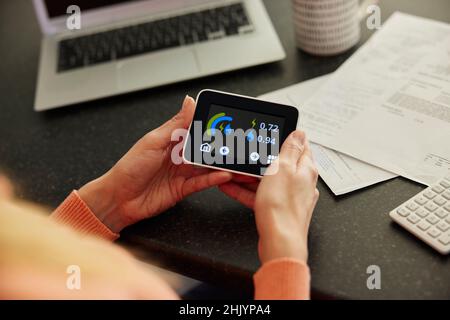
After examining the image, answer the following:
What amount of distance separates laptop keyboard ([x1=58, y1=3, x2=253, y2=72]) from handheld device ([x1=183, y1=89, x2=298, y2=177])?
1.01ft

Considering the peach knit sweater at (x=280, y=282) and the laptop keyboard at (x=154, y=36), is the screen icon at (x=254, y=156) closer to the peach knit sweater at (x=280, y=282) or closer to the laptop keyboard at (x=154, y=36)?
the peach knit sweater at (x=280, y=282)

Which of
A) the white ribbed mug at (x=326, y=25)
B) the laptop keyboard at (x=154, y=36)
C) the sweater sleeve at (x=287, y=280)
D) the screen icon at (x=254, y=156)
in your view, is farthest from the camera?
the laptop keyboard at (x=154, y=36)

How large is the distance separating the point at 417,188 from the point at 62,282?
0.47 metres

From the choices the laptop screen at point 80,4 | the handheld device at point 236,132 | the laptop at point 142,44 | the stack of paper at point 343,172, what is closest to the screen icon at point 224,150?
the handheld device at point 236,132

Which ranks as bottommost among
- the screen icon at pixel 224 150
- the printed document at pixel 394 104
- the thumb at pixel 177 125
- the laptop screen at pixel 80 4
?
the printed document at pixel 394 104

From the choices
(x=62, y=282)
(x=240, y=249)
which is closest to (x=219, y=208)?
(x=240, y=249)

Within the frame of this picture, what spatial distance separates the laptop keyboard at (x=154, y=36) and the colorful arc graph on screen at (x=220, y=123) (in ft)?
1.04

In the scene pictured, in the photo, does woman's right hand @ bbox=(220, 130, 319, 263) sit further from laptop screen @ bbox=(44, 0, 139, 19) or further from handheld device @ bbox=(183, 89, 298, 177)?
laptop screen @ bbox=(44, 0, 139, 19)

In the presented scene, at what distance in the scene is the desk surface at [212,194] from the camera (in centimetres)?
63

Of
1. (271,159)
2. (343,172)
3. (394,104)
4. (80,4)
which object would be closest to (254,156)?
(271,159)

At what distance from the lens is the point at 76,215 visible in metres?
0.75

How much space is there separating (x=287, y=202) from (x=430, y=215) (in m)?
0.17

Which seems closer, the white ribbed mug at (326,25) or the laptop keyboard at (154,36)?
the white ribbed mug at (326,25)

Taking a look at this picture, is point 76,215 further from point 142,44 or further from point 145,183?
point 142,44
